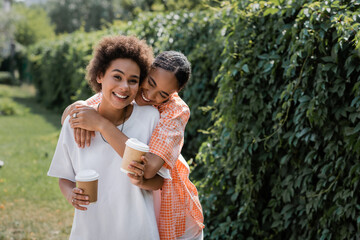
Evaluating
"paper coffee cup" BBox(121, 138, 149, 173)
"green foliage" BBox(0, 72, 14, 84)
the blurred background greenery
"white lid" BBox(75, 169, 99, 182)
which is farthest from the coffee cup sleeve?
"green foliage" BBox(0, 72, 14, 84)

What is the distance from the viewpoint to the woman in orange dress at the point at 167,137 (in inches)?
82.4

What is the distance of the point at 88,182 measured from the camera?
6.34 feet

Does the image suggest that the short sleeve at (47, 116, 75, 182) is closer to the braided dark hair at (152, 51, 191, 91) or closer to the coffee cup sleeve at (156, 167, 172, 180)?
the coffee cup sleeve at (156, 167, 172, 180)

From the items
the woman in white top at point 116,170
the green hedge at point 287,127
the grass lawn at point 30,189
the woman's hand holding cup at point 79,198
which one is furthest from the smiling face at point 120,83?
the grass lawn at point 30,189

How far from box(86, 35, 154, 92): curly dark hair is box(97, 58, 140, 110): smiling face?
0.10ft

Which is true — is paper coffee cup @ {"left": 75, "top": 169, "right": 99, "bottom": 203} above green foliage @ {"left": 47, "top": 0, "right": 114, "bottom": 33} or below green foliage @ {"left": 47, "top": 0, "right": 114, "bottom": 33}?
above

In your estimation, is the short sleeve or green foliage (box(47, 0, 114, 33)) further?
green foliage (box(47, 0, 114, 33))

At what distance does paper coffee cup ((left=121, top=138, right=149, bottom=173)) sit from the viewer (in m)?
1.89

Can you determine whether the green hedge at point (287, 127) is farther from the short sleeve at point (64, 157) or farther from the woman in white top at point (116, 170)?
the short sleeve at point (64, 157)

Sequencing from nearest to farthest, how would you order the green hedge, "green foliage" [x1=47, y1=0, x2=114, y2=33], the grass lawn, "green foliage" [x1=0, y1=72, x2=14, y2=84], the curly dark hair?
the curly dark hair < the green hedge < the grass lawn < "green foliage" [x1=0, y1=72, x2=14, y2=84] < "green foliage" [x1=47, y1=0, x2=114, y2=33]

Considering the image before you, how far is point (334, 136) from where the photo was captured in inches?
119

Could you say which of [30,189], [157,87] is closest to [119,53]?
[157,87]

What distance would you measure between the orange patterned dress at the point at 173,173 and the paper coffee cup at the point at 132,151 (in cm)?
16

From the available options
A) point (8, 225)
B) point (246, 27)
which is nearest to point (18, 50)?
point (8, 225)
